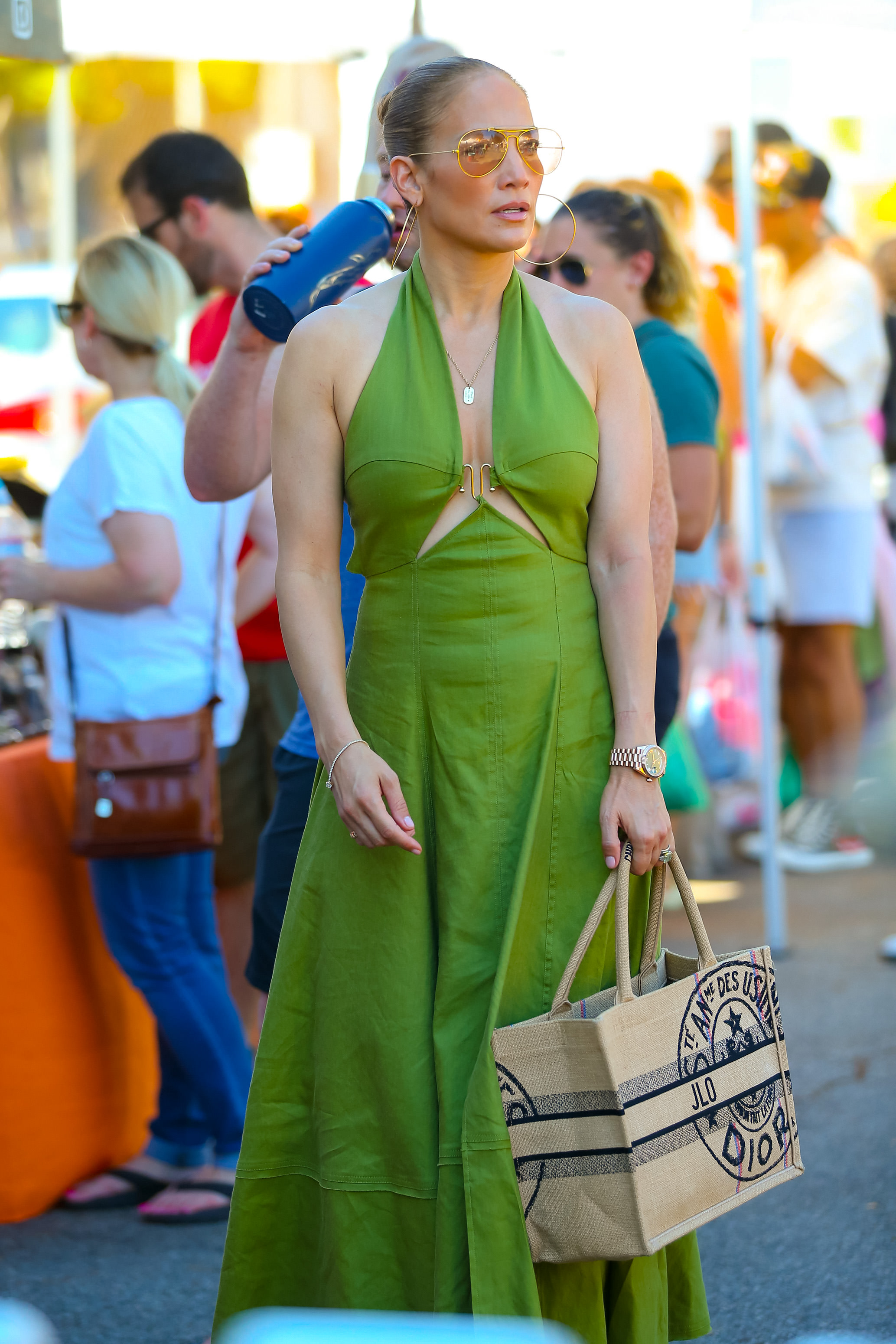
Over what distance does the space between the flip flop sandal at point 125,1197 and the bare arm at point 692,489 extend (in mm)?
1739

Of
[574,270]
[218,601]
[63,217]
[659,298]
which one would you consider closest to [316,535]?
[218,601]

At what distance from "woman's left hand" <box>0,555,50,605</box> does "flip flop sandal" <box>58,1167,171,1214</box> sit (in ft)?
4.03

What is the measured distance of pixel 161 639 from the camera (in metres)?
3.24

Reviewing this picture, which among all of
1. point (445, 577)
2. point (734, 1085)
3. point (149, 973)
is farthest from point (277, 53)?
point (734, 1085)

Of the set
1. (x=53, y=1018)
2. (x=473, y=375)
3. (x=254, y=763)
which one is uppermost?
(x=473, y=375)

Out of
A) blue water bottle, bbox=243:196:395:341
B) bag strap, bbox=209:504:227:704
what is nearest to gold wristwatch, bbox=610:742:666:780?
blue water bottle, bbox=243:196:395:341

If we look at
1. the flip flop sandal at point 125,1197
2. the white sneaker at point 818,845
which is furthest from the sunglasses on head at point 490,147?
the white sneaker at point 818,845

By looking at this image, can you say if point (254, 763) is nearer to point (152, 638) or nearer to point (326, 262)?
point (152, 638)

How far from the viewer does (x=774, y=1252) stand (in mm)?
2961

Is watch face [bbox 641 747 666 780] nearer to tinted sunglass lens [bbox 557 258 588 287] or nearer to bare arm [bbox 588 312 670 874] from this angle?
bare arm [bbox 588 312 670 874]

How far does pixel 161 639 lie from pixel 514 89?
1.55 m

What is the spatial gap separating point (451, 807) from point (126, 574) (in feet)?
4.39

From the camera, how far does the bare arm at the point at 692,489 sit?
3.21m

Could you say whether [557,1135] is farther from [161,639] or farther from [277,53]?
[277,53]
